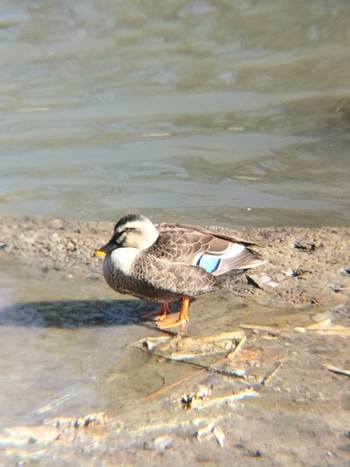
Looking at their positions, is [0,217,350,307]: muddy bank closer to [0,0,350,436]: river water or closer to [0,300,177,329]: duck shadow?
[0,0,350,436]: river water

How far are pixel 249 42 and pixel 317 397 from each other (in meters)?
8.55

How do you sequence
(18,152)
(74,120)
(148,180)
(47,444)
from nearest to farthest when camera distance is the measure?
(47,444)
(148,180)
(18,152)
(74,120)

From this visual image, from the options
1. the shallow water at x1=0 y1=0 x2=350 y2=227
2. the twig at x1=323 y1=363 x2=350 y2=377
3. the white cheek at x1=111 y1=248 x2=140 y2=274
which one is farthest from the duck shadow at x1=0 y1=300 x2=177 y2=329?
the shallow water at x1=0 y1=0 x2=350 y2=227

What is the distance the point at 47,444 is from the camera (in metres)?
3.98

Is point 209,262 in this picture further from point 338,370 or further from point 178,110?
point 178,110

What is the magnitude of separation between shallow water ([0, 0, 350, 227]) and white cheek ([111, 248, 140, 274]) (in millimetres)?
2235

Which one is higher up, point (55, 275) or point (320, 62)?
point (320, 62)

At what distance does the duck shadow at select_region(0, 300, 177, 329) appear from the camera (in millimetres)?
5520

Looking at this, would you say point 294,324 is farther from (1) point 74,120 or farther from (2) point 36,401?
(1) point 74,120

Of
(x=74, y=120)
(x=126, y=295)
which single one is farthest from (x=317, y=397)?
(x=74, y=120)

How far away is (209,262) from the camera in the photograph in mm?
5516

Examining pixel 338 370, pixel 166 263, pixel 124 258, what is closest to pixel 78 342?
pixel 124 258

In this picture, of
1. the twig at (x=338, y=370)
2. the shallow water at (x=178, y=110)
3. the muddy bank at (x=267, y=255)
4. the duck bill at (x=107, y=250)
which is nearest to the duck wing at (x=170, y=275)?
the duck bill at (x=107, y=250)

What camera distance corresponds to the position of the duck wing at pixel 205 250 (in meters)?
5.45
